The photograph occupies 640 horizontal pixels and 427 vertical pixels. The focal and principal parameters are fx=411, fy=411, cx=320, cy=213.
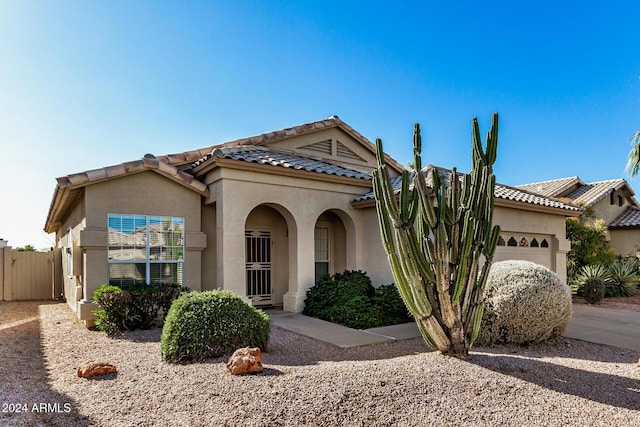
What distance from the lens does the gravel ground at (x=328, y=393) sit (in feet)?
13.6

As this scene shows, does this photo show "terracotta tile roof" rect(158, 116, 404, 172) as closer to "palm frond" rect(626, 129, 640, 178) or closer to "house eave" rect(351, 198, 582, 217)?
"house eave" rect(351, 198, 582, 217)

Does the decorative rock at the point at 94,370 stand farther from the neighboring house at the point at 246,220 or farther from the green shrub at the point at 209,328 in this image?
the neighboring house at the point at 246,220

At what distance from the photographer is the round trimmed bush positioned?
7426mm

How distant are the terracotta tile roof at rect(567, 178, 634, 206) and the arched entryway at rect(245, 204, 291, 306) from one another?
59.1ft

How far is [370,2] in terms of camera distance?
36.6 ft

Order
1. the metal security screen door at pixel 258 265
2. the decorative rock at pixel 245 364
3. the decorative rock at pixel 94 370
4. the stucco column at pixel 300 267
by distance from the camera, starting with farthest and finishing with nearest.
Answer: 1. the metal security screen door at pixel 258 265
2. the stucco column at pixel 300 267
3. the decorative rock at pixel 94 370
4. the decorative rock at pixel 245 364

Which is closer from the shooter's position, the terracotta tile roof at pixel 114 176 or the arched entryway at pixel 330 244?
the terracotta tile roof at pixel 114 176

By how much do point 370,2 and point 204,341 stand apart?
31.6 feet

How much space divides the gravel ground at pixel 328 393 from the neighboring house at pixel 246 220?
3694 millimetres

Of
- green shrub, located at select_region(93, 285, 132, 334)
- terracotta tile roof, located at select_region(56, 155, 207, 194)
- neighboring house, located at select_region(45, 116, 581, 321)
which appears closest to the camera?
green shrub, located at select_region(93, 285, 132, 334)

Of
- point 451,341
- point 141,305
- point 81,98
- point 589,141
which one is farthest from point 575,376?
point 589,141

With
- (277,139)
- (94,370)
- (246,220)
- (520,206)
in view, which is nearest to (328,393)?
(94,370)

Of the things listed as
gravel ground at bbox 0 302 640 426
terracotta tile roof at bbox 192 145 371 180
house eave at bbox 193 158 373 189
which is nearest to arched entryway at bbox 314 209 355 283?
house eave at bbox 193 158 373 189

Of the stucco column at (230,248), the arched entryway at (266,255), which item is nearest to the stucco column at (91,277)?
the stucco column at (230,248)
